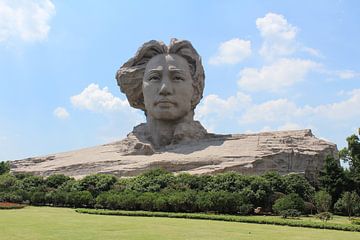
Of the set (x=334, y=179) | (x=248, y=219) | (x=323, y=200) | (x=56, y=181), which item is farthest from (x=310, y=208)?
(x=56, y=181)

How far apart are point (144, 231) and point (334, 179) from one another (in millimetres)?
10839

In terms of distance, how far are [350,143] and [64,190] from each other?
46.4ft

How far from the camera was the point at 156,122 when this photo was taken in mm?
25656

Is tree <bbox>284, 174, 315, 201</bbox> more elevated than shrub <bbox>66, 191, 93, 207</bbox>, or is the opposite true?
tree <bbox>284, 174, 315, 201</bbox>

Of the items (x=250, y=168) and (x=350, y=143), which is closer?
(x=250, y=168)

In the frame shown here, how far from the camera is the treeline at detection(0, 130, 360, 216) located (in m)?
15.8

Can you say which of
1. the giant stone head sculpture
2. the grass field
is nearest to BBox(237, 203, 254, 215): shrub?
the grass field

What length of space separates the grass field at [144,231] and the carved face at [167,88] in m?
12.0

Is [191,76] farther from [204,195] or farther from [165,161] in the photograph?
[204,195]

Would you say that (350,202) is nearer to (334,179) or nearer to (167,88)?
(334,179)

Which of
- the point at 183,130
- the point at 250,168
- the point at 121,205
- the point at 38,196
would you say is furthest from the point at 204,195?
the point at 183,130

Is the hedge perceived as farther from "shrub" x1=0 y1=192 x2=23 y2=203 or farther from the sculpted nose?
the sculpted nose

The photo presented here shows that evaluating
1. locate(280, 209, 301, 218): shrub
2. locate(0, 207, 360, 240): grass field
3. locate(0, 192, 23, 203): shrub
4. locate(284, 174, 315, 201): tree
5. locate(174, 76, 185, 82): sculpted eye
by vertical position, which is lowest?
locate(0, 207, 360, 240): grass field

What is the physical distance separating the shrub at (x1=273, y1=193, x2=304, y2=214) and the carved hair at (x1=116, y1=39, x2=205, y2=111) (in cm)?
1111
